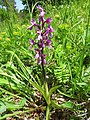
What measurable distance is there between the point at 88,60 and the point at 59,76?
0.35 metres

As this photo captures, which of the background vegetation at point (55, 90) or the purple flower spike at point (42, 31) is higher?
the purple flower spike at point (42, 31)

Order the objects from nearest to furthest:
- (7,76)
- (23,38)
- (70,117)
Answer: (70,117)
(7,76)
(23,38)

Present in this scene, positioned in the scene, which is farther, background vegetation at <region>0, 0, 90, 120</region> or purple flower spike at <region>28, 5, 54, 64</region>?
background vegetation at <region>0, 0, 90, 120</region>

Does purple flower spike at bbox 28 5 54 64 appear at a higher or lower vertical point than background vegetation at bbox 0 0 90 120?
higher

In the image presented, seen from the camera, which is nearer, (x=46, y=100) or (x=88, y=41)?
(x=46, y=100)

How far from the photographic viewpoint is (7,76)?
1.80 m

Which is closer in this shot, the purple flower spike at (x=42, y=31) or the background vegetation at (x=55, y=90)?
the purple flower spike at (x=42, y=31)

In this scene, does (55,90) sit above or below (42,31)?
below

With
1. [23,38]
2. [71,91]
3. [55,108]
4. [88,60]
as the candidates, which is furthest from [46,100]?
[23,38]

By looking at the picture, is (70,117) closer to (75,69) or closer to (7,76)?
(75,69)

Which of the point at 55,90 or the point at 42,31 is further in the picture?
the point at 55,90

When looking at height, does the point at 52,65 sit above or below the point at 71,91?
above

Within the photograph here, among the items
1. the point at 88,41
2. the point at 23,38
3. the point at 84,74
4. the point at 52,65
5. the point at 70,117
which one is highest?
the point at 23,38

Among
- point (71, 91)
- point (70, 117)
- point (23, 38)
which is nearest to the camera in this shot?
point (70, 117)
